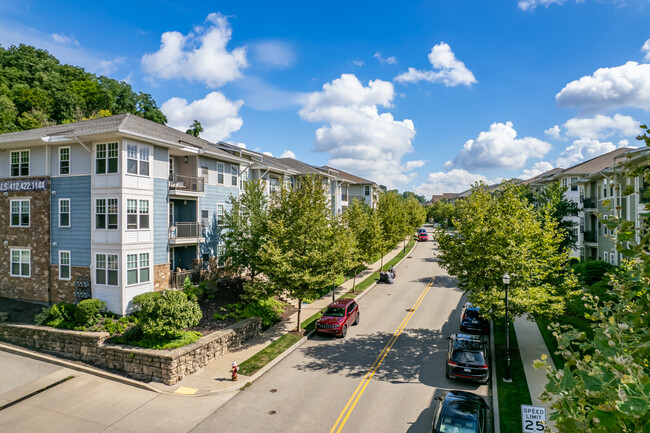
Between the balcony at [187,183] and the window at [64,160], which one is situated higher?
the window at [64,160]

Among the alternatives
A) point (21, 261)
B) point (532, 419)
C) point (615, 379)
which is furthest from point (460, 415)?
point (21, 261)

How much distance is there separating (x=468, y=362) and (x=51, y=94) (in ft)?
221

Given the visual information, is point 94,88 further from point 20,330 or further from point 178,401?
point 178,401

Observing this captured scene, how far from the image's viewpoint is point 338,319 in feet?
71.8

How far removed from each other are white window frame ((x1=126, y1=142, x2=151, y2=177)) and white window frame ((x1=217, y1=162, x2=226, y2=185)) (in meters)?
7.15

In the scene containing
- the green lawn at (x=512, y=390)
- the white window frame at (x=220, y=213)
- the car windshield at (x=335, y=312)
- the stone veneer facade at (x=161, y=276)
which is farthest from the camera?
the white window frame at (x=220, y=213)

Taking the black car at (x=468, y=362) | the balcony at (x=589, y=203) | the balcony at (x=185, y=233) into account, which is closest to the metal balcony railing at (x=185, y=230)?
the balcony at (x=185, y=233)

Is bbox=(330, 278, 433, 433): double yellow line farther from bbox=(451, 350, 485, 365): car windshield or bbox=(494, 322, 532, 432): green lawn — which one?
bbox=(494, 322, 532, 432): green lawn

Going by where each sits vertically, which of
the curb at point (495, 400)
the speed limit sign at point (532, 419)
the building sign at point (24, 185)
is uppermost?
the building sign at point (24, 185)

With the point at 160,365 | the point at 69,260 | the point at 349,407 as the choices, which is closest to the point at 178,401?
the point at 160,365

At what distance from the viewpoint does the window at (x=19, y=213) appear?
77.2ft

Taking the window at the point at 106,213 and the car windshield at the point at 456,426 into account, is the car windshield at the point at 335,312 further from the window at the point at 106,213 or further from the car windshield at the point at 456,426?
the window at the point at 106,213

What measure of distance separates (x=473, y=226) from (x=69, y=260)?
76.3ft

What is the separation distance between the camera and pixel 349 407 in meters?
14.0
